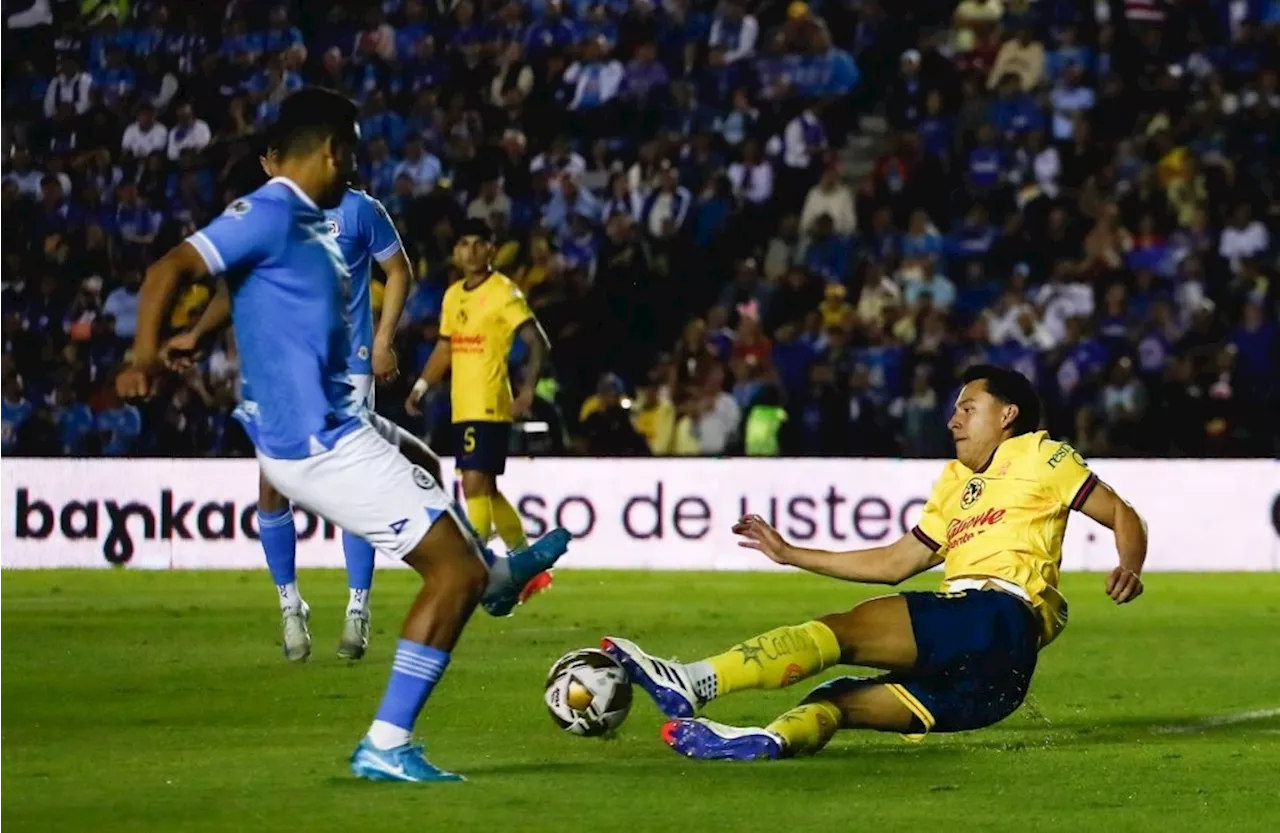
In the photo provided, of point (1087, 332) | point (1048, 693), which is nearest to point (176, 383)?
point (1087, 332)

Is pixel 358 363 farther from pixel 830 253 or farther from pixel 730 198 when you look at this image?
pixel 730 198

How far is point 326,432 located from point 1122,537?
2.72m

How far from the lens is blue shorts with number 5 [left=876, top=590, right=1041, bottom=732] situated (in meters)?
8.05

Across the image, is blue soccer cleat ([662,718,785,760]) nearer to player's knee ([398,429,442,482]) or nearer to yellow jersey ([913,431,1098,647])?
yellow jersey ([913,431,1098,647])

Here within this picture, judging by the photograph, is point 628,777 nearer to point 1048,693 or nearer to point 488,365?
point 1048,693

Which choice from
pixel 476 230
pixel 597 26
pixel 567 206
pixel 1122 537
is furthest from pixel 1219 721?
pixel 597 26

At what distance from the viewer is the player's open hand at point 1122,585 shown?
777 cm

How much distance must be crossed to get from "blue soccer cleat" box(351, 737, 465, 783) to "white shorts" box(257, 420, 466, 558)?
598 millimetres

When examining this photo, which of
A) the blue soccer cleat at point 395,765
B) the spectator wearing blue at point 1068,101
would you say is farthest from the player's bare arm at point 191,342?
the spectator wearing blue at point 1068,101

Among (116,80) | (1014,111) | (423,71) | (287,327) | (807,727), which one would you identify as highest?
(423,71)

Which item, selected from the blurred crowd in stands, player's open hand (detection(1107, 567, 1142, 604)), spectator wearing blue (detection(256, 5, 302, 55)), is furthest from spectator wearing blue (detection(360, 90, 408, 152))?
player's open hand (detection(1107, 567, 1142, 604))

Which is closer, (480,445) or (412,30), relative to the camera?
(480,445)

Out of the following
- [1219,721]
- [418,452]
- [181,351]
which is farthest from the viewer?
[418,452]

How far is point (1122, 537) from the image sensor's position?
8.04m
